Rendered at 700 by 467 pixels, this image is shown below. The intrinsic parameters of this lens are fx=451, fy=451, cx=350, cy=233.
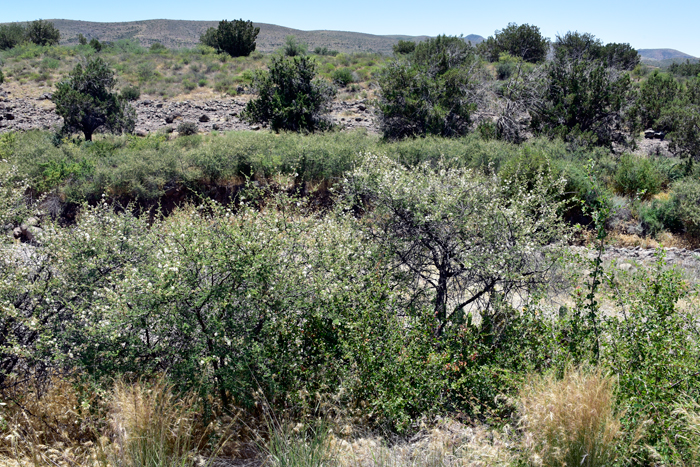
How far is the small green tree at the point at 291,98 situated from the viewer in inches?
666

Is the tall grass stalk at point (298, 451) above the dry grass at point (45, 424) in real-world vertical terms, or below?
above

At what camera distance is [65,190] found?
12.0 meters

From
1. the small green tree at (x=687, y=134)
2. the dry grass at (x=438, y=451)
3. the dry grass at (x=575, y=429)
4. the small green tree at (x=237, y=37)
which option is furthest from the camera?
the small green tree at (x=237, y=37)

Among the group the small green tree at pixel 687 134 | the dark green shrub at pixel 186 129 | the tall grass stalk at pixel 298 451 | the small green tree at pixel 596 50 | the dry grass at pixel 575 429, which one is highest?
the small green tree at pixel 596 50

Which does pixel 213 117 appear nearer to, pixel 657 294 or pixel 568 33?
pixel 568 33

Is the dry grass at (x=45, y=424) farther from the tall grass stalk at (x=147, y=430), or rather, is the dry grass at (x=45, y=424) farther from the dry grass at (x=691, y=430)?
the dry grass at (x=691, y=430)

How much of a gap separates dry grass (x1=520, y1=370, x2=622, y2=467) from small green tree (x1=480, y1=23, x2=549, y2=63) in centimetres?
2792

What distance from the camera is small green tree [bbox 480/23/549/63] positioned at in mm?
27203

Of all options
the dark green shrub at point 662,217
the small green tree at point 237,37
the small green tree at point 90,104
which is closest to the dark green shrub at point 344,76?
the small green tree at point 237,37

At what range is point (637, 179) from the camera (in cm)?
1154

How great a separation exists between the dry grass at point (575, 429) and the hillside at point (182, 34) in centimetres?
6535

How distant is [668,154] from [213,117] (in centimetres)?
1919

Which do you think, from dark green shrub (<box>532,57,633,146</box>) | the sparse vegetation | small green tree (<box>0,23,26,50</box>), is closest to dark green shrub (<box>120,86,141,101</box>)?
the sparse vegetation

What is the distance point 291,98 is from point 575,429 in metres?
16.2
